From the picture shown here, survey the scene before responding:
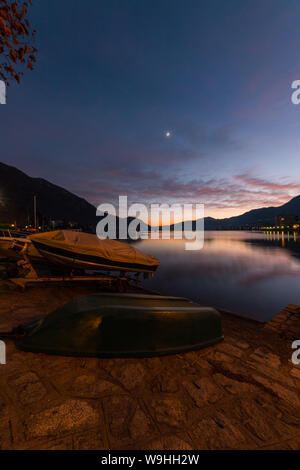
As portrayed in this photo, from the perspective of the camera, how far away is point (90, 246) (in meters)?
7.25

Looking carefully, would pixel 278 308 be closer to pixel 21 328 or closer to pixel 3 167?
pixel 21 328

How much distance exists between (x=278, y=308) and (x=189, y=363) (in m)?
11.2

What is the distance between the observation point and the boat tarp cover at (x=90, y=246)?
278 inches

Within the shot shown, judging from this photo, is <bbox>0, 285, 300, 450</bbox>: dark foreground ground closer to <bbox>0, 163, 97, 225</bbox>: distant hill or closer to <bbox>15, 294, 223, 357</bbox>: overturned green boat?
<bbox>15, 294, 223, 357</bbox>: overturned green boat

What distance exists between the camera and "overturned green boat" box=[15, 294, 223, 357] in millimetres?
3170

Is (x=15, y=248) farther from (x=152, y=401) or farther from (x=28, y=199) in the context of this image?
(x=28, y=199)

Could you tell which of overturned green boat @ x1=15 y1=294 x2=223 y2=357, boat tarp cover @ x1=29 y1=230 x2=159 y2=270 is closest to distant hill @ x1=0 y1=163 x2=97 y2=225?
boat tarp cover @ x1=29 y1=230 x2=159 y2=270

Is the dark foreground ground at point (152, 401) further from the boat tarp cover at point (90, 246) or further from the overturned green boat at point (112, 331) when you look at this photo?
the boat tarp cover at point (90, 246)

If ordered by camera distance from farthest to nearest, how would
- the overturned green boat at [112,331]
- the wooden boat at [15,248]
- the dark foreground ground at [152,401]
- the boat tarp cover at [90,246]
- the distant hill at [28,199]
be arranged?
the distant hill at [28,199] < the wooden boat at [15,248] < the boat tarp cover at [90,246] < the overturned green boat at [112,331] < the dark foreground ground at [152,401]

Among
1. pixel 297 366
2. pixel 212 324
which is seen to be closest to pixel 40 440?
pixel 212 324

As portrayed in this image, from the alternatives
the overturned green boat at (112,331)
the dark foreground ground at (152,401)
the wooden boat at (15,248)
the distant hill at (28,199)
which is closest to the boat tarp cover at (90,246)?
the wooden boat at (15,248)

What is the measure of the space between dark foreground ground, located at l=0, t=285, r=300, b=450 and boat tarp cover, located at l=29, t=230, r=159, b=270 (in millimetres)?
4035

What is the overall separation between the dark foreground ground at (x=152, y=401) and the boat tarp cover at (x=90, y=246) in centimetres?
404
